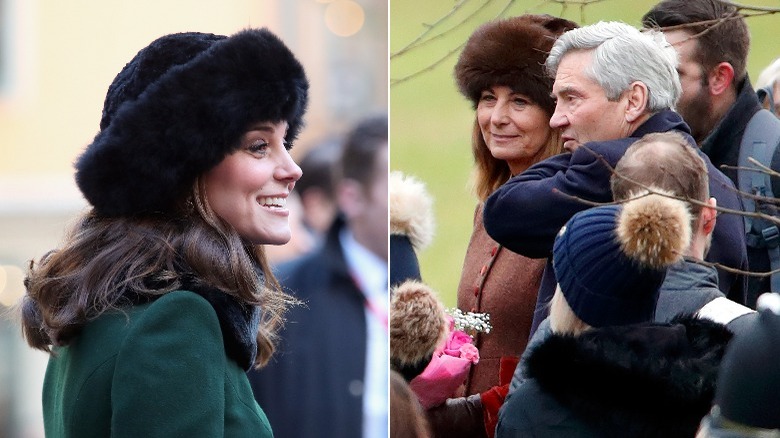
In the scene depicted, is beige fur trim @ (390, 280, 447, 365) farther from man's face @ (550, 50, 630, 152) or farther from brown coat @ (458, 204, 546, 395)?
man's face @ (550, 50, 630, 152)

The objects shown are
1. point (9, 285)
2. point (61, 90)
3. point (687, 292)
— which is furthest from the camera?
point (61, 90)

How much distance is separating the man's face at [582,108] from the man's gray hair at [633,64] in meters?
0.02

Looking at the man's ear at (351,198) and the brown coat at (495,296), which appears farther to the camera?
the man's ear at (351,198)

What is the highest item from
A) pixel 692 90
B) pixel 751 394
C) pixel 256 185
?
pixel 692 90

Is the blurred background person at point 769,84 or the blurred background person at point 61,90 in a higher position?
the blurred background person at point 769,84

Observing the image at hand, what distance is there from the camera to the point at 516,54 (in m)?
2.88

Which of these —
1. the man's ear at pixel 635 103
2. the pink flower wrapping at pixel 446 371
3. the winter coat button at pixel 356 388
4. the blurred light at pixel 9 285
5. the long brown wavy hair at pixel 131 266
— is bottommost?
the winter coat button at pixel 356 388

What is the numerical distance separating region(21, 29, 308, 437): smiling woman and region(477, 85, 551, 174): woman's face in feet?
2.04

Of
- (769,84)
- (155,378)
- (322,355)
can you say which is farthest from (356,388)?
(155,378)

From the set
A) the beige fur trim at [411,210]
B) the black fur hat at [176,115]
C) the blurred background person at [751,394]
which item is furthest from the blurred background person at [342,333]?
the blurred background person at [751,394]

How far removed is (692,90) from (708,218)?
0.40 meters

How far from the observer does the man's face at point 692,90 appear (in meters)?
2.70

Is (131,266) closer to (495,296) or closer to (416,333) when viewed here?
(416,333)

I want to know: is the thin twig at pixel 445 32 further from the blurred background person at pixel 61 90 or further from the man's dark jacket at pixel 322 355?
the blurred background person at pixel 61 90
